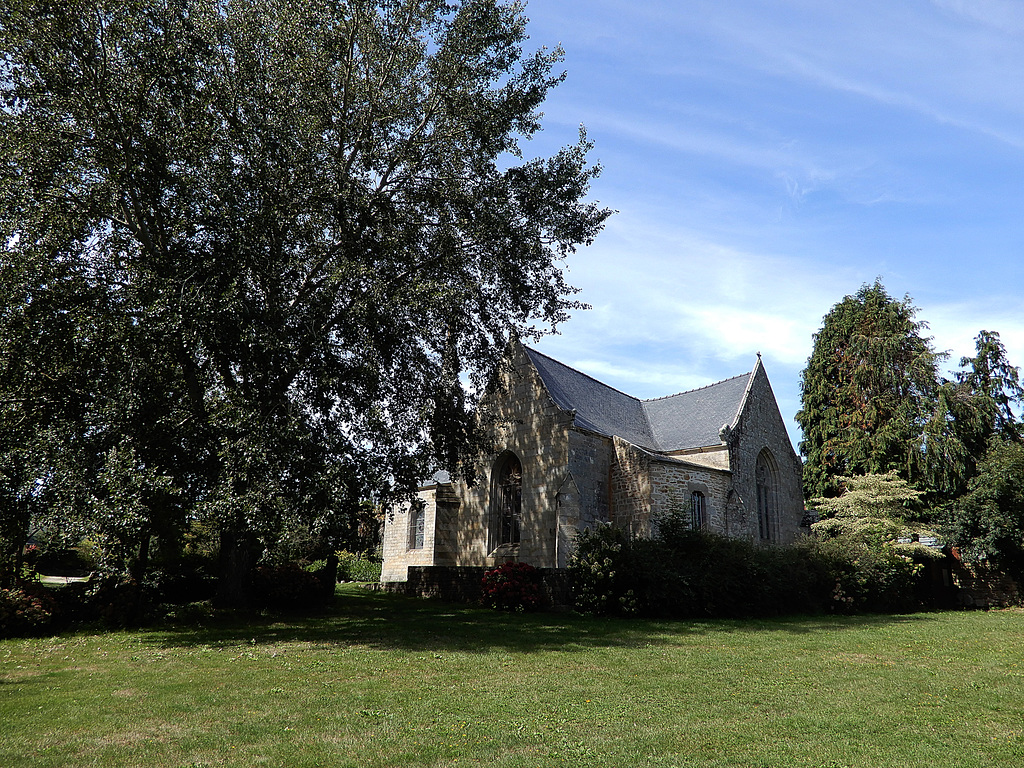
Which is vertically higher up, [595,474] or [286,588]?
[595,474]

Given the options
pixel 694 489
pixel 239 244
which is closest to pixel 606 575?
pixel 694 489

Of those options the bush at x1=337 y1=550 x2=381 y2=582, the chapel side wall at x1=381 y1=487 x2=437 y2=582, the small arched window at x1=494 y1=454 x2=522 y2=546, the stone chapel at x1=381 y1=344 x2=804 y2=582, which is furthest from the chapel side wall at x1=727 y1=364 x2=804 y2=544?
the bush at x1=337 y1=550 x2=381 y2=582

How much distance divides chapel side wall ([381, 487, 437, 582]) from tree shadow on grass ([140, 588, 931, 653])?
28.2ft

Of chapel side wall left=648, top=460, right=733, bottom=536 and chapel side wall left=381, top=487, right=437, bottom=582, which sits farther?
chapel side wall left=381, top=487, right=437, bottom=582

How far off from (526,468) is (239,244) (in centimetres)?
1348

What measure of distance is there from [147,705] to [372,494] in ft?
25.0

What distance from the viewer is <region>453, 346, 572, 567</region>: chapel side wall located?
881 inches

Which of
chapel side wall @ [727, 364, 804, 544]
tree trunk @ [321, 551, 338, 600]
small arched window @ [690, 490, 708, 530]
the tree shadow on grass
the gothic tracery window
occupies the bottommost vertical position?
the tree shadow on grass

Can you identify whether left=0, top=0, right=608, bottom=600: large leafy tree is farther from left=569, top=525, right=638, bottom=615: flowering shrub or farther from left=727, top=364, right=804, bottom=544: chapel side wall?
left=727, top=364, right=804, bottom=544: chapel side wall

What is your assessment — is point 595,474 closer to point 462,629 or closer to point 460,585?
point 460,585

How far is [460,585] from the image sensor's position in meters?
21.1

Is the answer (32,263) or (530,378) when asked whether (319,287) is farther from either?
(530,378)

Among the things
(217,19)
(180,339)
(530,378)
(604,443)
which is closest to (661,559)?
(604,443)

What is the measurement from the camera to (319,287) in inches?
619
